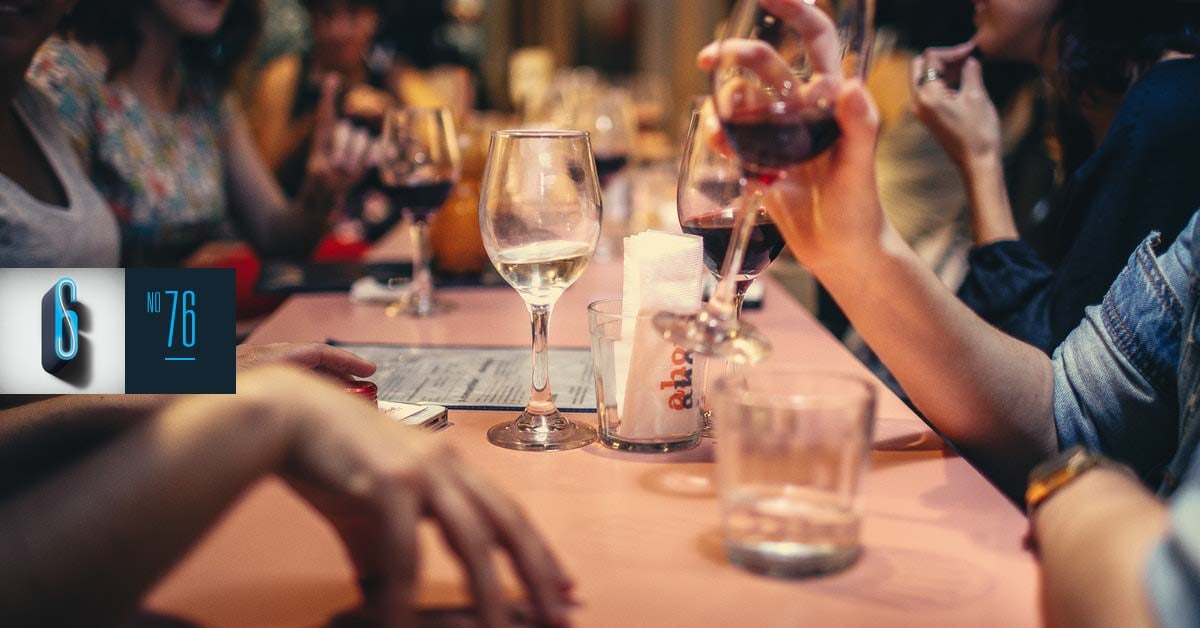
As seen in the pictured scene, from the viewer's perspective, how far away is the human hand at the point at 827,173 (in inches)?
34.2

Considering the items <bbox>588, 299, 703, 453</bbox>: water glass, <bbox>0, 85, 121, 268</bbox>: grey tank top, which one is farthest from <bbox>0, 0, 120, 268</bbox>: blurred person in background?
<bbox>588, 299, 703, 453</bbox>: water glass

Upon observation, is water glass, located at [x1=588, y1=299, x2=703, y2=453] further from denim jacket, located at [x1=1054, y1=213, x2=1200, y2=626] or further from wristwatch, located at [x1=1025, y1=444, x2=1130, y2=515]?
denim jacket, located at [x1=1054, y1=213, x2=1200, y2=626]

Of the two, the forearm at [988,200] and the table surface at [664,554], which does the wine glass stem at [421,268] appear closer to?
the table surface at [664,554]

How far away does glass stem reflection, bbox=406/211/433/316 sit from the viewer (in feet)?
5.48

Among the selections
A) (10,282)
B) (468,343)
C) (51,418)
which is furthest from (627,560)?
(468,343)

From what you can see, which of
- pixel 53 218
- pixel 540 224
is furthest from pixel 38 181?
pixel 540 224

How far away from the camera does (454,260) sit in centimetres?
198

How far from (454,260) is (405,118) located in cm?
38

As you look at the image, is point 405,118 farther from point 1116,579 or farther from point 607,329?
point 1116,579

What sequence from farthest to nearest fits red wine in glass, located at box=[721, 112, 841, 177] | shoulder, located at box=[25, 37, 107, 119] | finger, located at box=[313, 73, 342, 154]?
finger, located at box=[313, 73, 342, 154] < shoulder, located at box=[25, 37, 107, 119] < red wine in glass, located at box=[721, 112, 841, 177]

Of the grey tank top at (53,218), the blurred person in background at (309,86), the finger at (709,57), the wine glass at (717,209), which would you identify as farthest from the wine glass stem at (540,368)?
the blurred person in background at (309,86)

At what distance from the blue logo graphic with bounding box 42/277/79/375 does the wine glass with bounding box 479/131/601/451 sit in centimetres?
39

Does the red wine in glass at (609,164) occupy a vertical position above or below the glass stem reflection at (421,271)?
above

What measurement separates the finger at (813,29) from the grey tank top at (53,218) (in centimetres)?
135
